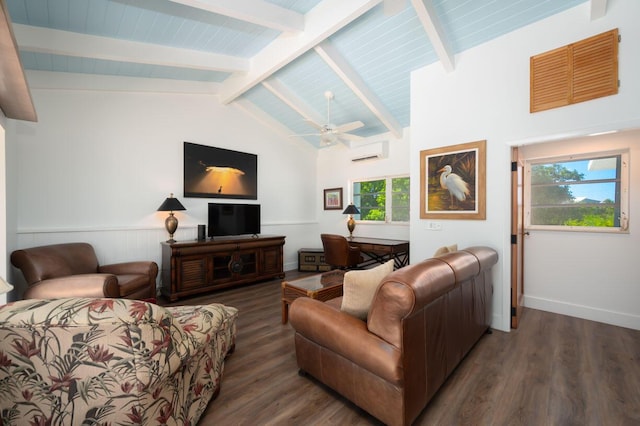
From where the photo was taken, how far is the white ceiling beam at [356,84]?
3.44 meters

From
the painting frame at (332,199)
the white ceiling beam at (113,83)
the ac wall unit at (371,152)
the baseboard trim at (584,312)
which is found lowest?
the baseboard trim at (584,312)

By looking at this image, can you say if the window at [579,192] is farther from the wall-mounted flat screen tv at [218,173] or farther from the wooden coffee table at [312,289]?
the wall-mounted flat screen tv at [218,173]

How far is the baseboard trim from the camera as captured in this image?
9.36ft

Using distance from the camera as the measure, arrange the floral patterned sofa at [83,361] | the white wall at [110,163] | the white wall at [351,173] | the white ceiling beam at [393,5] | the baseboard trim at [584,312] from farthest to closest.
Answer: the white wall at [351,173] < the white wall at [110,163] < the baseboard trim at [584,312] < the white ceiling beam at [393,5] < the floral patterned sofa at [83,361]

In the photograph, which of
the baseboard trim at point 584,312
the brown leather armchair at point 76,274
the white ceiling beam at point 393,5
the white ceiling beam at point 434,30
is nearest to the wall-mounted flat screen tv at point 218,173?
the brown leather armchair at point 76,274

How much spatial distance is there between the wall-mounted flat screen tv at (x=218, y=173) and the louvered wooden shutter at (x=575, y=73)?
423 cm

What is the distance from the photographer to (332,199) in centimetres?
622

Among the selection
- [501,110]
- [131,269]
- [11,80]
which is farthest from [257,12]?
[131,269]

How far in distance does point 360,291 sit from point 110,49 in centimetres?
359

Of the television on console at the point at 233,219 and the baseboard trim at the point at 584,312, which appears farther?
the television on console at the point at 233,219

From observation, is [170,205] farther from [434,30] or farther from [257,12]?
[434,30]

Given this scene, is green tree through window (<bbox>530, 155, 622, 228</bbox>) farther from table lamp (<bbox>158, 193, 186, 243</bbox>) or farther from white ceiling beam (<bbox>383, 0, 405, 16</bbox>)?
table lamp (<bbox>158, 193, 186, 243</bbox>)

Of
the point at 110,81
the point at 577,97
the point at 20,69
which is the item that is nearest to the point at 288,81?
the point at 110,81

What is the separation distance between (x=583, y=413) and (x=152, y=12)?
4.68m
